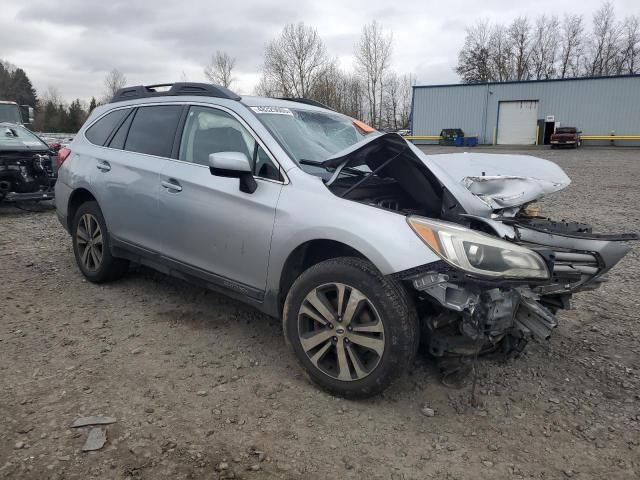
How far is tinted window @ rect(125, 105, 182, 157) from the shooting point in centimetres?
408

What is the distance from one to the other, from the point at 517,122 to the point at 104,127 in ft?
124

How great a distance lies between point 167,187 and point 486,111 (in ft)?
126

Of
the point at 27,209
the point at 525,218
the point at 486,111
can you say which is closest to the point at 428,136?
the point at 486,111

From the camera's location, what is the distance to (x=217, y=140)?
3.74m

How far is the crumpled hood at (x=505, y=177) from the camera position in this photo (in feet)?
11.5

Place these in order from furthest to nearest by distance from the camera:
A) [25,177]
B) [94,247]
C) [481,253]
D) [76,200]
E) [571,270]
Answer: [25,177], [76,200], [94,247], [571,270], [481,253]

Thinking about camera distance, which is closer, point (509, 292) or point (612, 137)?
point (509, 292)

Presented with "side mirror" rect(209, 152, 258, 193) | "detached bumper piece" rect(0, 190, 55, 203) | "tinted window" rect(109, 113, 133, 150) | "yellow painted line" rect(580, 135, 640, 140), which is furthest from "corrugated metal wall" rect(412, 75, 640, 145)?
"side mirror" rect(209, 152, 258, 193)

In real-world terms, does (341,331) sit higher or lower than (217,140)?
lower

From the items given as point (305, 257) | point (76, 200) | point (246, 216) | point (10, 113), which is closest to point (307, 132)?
point (246, 216)

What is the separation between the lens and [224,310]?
4312 millimetres

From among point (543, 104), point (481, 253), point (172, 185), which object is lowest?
point (481, 253)

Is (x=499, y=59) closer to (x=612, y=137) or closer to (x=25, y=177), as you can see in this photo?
(x=612, y=137)

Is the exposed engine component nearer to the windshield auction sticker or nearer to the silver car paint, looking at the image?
the silver car paint
